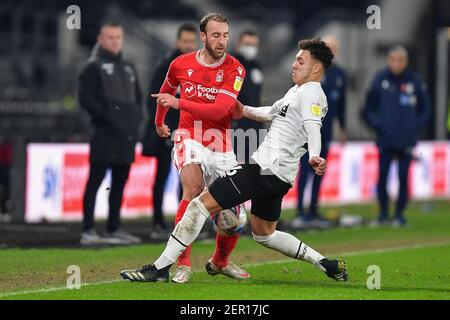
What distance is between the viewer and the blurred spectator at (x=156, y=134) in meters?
14.3

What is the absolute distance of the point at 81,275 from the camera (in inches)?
429

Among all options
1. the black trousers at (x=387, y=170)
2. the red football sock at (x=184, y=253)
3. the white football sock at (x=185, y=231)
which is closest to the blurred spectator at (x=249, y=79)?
the black trousers at (x=387, y=170)

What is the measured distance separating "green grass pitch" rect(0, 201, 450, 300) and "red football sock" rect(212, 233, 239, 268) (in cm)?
15

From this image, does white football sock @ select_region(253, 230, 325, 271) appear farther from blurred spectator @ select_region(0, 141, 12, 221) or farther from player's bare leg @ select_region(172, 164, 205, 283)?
blurred spectator @ select_region(0, 141, 12, 221)

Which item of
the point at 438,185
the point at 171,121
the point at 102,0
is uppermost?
the point at 102,0

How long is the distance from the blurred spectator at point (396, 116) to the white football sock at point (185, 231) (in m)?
8.07

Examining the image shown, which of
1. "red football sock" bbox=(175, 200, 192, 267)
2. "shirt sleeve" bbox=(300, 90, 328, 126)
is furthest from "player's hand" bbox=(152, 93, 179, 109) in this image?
"shirt sleeve" bbox=(300, 90, 328, 126)

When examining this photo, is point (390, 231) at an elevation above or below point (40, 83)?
below

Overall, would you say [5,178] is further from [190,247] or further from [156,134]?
[190,247]

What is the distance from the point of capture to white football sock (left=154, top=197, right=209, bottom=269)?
9750 mm

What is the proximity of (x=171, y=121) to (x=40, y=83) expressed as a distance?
12156mm

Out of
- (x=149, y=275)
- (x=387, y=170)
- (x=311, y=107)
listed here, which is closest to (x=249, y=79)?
(x=387, y=170)
